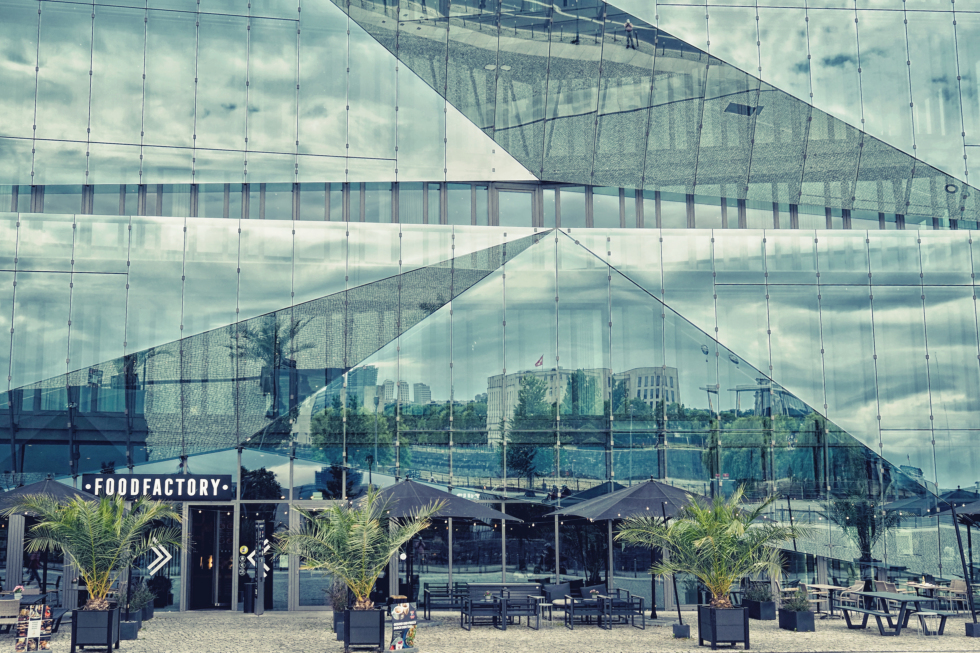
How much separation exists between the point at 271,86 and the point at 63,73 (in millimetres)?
4810

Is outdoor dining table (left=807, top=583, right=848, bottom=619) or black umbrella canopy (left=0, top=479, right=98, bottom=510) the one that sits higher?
black umbrella canopy (left=0, top=479, right=98, bottom=510)

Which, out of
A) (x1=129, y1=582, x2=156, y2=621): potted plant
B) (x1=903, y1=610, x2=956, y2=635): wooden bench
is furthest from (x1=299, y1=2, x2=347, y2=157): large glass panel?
(x1=903, y1=610, x2=956, y2=635): wooden bench

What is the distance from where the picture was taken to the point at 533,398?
23.2 m

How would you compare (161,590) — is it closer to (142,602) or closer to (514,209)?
(142,602)

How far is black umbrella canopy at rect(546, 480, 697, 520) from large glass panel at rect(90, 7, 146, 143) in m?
13.7

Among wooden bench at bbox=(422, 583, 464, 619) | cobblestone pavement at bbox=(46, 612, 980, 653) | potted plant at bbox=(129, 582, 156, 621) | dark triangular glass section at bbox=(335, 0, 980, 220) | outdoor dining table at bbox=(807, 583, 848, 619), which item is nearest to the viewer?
cobblestone pavement at bbox=(46, 612, 980, 653)

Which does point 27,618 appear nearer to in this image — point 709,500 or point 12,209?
point 12,209

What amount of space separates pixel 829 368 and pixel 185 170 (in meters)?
16.2

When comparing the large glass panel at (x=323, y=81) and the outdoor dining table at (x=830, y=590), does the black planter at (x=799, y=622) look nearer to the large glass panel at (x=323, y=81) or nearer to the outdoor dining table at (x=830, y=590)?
the outdoor dining table at (x=830, y=590)

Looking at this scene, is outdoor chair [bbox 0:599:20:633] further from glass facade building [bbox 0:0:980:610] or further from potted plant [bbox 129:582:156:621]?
glass facade building [bbox 0:0:980:610]

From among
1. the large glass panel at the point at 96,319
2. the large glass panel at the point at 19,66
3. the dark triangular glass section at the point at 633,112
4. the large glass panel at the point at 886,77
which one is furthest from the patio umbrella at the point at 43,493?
the large glass panel at the point at 886,77

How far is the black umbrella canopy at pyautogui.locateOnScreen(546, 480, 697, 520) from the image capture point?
1920 centimetres

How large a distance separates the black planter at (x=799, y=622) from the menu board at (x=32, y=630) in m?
13.6

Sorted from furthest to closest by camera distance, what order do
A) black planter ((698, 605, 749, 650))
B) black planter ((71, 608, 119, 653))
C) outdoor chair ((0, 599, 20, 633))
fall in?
1. outdoor chair ((0, 599, 20, 633))
2. black planter ((698, 605, 749, 650))
3. black planter ((71, 608, 119, 653))
